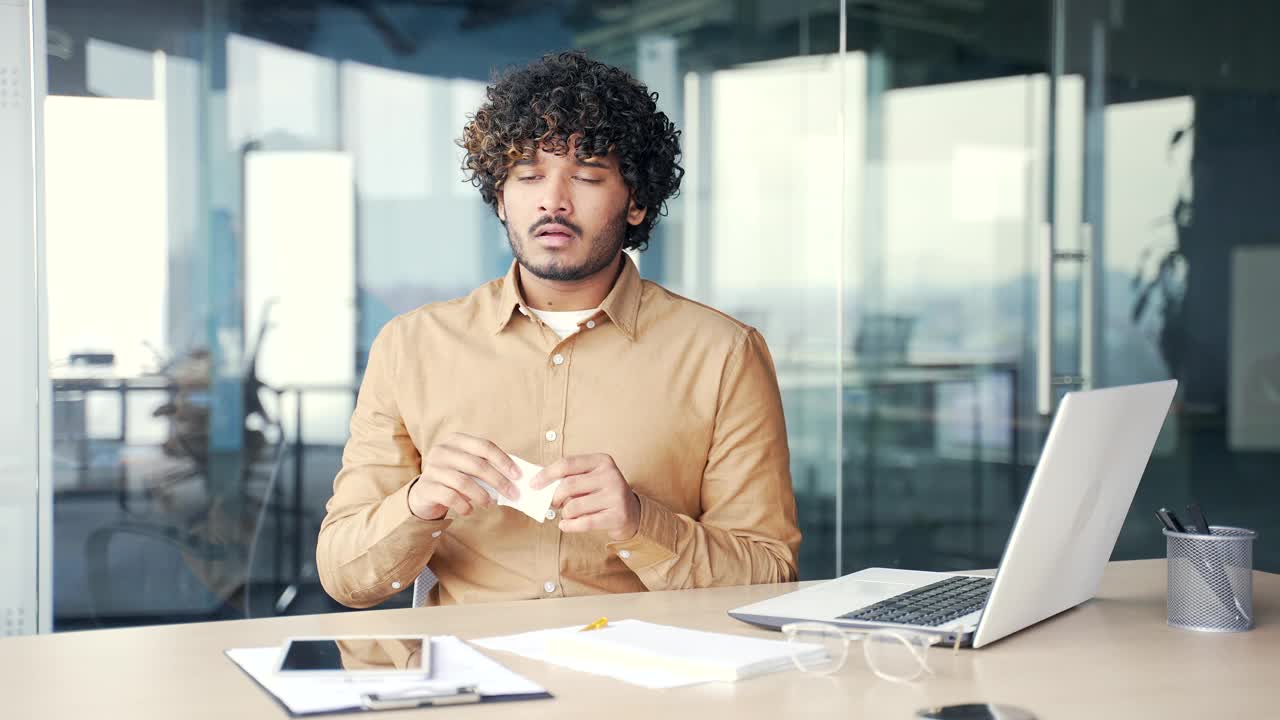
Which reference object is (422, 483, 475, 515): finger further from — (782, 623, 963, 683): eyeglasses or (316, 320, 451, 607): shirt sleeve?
(782, 623, 963, 683): eyeglasses

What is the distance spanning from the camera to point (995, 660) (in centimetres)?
141

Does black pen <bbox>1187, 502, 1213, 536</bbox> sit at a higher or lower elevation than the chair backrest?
higher

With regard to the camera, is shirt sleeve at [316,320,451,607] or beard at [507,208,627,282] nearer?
shirt sleeve at [316,320,451,607]

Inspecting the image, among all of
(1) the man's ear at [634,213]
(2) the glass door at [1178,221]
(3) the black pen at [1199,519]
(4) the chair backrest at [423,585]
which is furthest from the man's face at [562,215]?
(2) the glass door at [1178,221]

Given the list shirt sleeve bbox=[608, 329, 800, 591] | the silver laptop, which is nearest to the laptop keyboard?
the silver laptop

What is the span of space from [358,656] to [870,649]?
0.54 metres

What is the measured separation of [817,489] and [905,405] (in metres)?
0.39

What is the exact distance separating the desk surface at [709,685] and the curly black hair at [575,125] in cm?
88

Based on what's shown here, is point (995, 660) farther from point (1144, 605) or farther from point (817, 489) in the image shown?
point (817, 489)

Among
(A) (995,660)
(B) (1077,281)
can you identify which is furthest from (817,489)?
(A) (995,660)

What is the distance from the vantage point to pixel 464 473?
66.3 inches

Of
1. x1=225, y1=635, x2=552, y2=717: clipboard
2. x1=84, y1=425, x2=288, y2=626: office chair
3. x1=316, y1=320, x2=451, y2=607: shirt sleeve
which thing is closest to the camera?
x1=225, y1=635, x2=552, y2=717: clipboard

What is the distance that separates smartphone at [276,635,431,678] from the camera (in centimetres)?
127

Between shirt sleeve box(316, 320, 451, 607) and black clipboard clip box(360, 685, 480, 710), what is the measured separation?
64 cm
